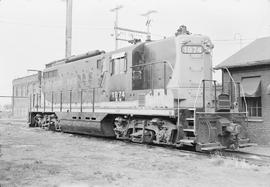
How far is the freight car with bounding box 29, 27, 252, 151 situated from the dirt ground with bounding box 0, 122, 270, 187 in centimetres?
103

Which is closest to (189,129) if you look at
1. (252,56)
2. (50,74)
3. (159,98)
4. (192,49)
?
(159,98)

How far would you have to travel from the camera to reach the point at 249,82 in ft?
42.2

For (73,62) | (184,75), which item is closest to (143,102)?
(184,75)

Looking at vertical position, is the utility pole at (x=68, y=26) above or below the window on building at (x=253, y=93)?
above

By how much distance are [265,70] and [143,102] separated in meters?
4.76

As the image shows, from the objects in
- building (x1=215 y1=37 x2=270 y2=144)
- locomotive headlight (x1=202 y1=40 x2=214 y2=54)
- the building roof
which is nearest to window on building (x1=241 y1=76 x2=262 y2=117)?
building (x1=215 y1=37 x2=270 y2=144)

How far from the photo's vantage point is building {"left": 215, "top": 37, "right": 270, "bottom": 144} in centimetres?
1225

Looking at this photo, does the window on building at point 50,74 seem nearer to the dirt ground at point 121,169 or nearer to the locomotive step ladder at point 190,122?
the dirt ground at point 121,169

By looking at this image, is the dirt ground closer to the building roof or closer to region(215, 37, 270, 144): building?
region(215, 37, 270, 144): building

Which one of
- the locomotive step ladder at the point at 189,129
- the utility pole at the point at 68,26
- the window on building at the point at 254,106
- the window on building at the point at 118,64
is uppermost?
the utility pole at the point at 68,26

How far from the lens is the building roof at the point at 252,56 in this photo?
12.3 m

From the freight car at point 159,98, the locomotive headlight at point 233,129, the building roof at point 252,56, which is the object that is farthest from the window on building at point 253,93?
the locomotive headlight at point 233,129

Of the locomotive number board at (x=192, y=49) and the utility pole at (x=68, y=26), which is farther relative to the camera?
the utility pole at (x=68, y=26)

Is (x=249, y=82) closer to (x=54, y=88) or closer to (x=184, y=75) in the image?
(x=184, y=75)
